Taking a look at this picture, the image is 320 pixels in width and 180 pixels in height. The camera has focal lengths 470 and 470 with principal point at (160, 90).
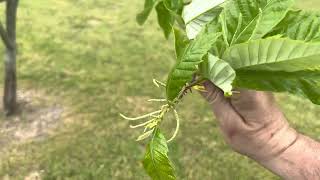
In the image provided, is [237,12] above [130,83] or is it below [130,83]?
above

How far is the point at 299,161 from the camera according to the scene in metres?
2.22

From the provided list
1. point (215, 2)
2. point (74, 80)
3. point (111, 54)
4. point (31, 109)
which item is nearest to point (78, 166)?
point (31, 109)

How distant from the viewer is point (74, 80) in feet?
16.6

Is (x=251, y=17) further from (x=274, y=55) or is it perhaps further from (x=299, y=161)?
(x=299, y=161)

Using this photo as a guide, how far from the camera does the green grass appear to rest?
13.3 feet

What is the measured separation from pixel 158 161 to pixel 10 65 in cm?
310

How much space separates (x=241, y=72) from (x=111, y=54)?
4222mm

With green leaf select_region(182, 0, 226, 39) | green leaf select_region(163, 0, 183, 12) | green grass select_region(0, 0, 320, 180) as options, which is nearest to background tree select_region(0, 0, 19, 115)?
green grass select_region(0, 0, 320, 180)

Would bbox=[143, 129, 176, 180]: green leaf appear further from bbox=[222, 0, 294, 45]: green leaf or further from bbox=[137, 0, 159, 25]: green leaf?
bbox=[137, 0, 159, 25]: green leaf

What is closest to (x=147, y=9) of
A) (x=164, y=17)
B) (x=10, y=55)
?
(x=164, y=17)

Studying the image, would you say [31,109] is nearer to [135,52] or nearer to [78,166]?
[78,166]

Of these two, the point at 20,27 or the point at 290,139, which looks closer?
the point at 290,139

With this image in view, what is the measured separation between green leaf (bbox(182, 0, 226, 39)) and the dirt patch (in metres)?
2.92

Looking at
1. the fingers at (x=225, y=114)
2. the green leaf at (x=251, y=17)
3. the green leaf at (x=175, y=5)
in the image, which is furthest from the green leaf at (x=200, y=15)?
the fingers at (x=225, y=114)
